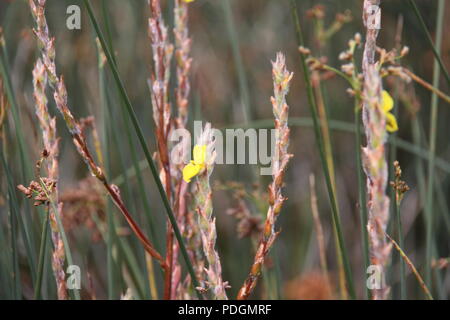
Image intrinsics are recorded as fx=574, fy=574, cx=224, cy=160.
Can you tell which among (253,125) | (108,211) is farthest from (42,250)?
(253,125)

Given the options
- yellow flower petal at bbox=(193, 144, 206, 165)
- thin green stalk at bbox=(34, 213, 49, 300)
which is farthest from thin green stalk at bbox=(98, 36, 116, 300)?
yellow flower petal at bbox=(193, 144, 206, 165)

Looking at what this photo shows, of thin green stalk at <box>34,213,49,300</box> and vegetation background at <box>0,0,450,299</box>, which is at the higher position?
vegetation background at <box>0,0,450,299</box>

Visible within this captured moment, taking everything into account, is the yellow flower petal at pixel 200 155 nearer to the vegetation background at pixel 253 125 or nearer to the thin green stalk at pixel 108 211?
the thin green stalk at pixel 108 211

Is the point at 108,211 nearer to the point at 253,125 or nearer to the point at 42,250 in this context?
the point at 42,250

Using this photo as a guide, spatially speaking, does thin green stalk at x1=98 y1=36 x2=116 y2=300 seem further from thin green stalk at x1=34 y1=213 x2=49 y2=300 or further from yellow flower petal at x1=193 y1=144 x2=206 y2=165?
yellow flower petal at x1=193 y1=144 x2=206 y2=165

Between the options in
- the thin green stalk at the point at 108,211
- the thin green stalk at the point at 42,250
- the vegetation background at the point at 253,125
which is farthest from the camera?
the vegetation background at the point at 253,125

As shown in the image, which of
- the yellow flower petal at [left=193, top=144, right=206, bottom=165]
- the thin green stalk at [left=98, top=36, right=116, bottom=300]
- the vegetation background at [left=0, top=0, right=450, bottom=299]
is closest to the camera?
the yellow flower petal at [left=193, top=144, right=206, bottom=165]

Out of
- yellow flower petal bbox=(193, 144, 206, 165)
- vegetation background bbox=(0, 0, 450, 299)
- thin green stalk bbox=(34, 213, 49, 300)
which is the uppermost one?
vegetation background bbox=(0, 0, 450, 299)

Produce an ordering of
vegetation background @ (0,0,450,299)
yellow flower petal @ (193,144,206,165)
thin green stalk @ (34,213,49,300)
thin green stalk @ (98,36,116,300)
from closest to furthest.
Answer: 1. yellow flower petal @ (193,144,206,165)
2. thin green stalk @ (34,213,49,300)
3. thin green stalk @ (98,36,116,300)
4. vegetation background @ (0,0,450,299)

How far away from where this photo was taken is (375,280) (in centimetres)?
65

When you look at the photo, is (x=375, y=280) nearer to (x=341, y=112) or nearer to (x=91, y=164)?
(x=91, y=164)

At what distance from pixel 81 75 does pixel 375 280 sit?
200 centimetres

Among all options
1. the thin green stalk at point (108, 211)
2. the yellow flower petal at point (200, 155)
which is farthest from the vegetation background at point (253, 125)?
the yellow flower petal at point (200, 155)

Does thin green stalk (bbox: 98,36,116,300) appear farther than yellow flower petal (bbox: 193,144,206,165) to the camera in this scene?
Yes
